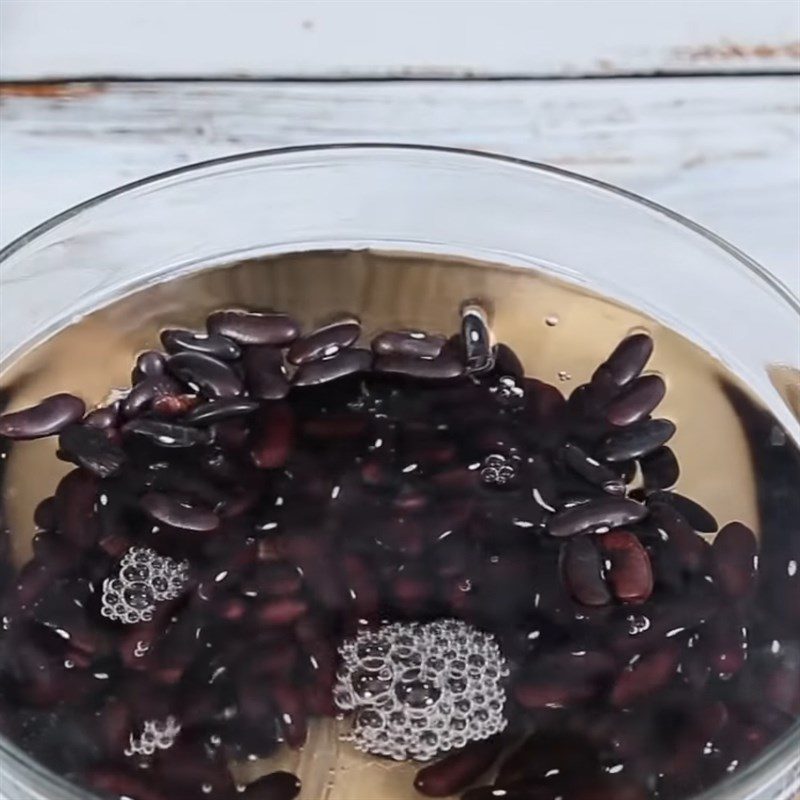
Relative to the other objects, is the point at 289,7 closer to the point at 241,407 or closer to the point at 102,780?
the point at 241,407

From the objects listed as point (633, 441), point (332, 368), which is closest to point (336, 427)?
point (332, 368)

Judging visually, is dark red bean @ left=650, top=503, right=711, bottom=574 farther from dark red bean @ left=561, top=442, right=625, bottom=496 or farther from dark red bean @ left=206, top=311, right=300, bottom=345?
dark red bean @ left=206, top=311, right=300, bottom=345

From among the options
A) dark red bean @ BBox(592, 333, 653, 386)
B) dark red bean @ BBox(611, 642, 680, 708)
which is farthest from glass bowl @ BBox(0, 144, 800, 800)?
dark red bean @ BBox(611, 642, 680, 708)

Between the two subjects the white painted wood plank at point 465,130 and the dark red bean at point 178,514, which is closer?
the dark red bean at point 178,514

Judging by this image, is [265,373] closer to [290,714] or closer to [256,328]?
[256,328]

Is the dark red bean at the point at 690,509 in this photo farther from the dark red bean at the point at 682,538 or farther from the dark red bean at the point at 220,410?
the dark red bean at the point at 220,410

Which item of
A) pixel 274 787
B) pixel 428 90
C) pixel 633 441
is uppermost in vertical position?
pixel 428 90

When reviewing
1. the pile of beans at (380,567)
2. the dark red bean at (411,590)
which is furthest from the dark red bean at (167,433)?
the dark red bean at (411,590)

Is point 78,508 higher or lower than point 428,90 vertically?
lower
